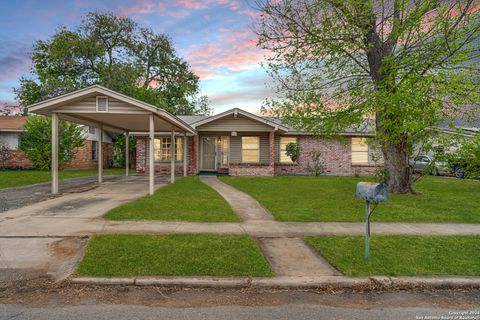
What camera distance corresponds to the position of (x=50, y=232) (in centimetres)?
684

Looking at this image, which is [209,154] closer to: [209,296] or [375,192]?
[375,192]

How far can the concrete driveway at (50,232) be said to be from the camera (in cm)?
525

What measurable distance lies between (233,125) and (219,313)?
60.3 feet

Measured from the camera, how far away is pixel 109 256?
5332 mm

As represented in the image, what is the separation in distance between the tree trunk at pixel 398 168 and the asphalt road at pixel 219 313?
32.9ft

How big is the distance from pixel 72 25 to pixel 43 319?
3933 cm

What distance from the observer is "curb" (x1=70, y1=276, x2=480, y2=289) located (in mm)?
4512

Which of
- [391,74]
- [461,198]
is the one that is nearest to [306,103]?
[391,74]

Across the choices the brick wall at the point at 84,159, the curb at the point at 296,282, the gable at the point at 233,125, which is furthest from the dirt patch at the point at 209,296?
the brick wall at the point at 84,159

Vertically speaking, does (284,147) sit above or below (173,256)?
above

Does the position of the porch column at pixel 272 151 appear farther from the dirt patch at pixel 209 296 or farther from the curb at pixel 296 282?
the dirt patch at pixel 209 296

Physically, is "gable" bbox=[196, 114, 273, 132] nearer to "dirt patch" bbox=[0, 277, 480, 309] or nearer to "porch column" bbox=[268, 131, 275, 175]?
"porch column" bbox=[268, 131, 275, 175]

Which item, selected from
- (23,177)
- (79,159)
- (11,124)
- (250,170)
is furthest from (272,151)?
(11,124)

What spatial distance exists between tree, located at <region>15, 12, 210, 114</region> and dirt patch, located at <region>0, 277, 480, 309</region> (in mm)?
31116
